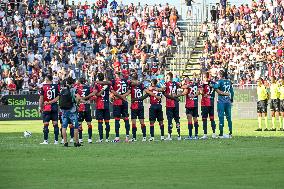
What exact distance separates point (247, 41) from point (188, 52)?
5163mm

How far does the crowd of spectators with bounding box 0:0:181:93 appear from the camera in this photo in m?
63.0

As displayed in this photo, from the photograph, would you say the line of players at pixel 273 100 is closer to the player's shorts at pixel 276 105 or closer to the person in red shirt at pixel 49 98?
the player's shorts at pixel 276 105

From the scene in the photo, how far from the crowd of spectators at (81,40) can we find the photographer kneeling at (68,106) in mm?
27868

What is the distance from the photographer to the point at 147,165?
2548cm

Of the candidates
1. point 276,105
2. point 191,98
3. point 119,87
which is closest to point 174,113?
point 191,98

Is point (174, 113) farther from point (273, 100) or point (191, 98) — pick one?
point (273, 100)

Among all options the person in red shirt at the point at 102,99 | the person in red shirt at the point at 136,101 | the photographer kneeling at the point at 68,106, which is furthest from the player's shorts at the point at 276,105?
the photographer kneeling at the point at 68,106

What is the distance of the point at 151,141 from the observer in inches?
1409

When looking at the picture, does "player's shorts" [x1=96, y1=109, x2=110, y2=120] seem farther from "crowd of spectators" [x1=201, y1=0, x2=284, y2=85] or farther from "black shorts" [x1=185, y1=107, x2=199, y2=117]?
"crowd of spectators" [x1=201, y1=0, x2=284, y2=85]

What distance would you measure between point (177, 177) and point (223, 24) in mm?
46162

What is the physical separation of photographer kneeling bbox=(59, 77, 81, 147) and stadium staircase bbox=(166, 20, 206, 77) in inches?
1305

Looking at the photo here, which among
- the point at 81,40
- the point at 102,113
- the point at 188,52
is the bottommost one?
the point at 102,113

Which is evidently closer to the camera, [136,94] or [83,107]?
[136,94]

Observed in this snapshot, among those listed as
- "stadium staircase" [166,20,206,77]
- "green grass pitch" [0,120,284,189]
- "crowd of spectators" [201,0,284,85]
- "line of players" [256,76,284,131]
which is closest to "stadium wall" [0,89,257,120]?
"crowd of spectators" [201,0,284,85]
